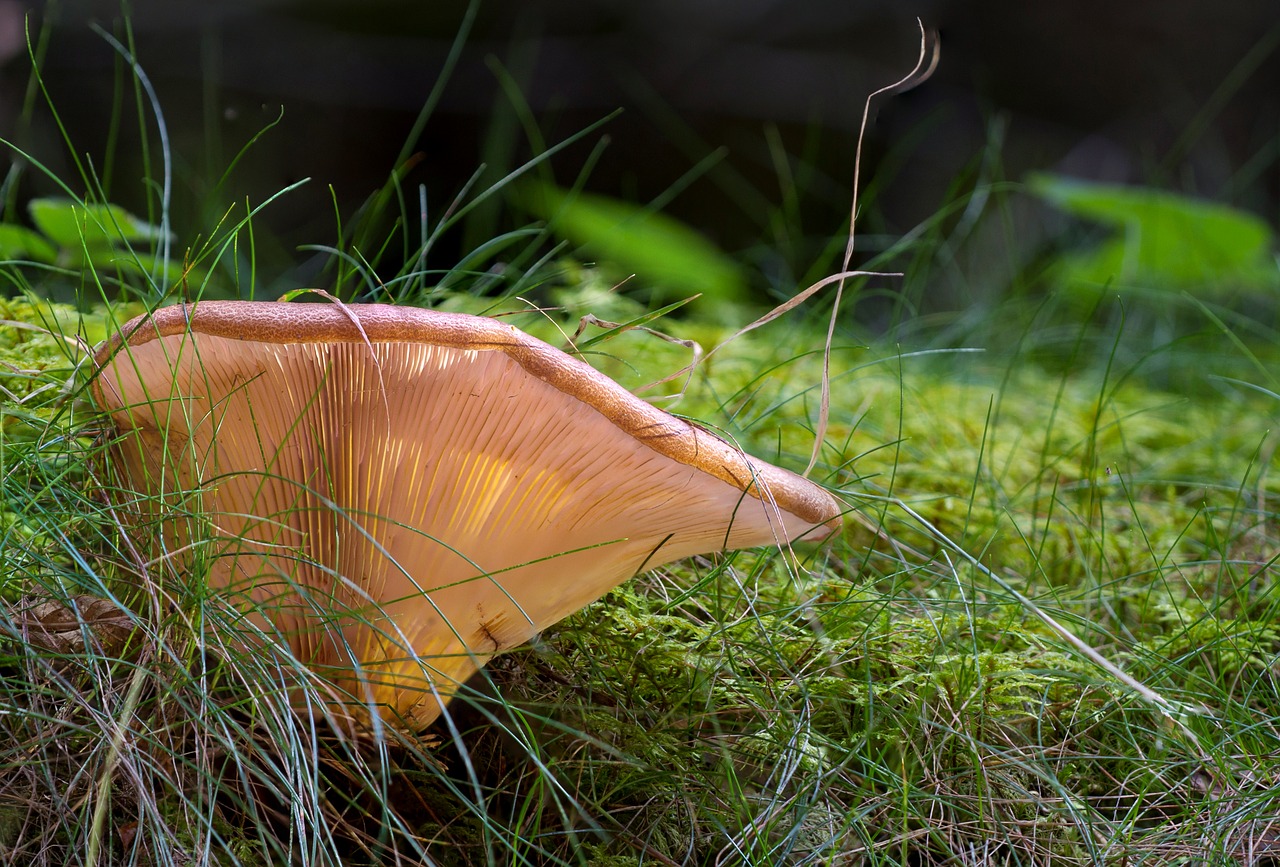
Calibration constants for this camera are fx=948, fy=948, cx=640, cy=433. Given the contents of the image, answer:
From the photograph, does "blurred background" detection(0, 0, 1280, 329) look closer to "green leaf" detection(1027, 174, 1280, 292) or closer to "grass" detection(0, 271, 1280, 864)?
"green leaf" detection(1027, 174, 1280, 292)

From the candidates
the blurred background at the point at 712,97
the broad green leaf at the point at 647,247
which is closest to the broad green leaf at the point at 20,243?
the broad green leaf at the point at 647,247

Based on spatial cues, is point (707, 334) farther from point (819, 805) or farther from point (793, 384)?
point (819, 805)

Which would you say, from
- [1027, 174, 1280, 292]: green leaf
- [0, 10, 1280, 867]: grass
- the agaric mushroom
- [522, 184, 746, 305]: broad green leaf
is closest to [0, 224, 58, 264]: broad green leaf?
[0, 10, 1280, 867]: grass

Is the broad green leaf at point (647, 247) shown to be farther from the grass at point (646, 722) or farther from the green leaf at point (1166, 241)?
the grass at point (646, 722)

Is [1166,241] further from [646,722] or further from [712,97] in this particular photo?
[712,97]

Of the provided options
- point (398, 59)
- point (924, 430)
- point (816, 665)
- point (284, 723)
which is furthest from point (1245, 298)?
point (398, 59)

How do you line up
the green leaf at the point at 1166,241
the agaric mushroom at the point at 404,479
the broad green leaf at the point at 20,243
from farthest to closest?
the green leaf at the point at 1166,241, the broad green leaf at the point at 20,243, the agaric mushroom at the point at 404,479
